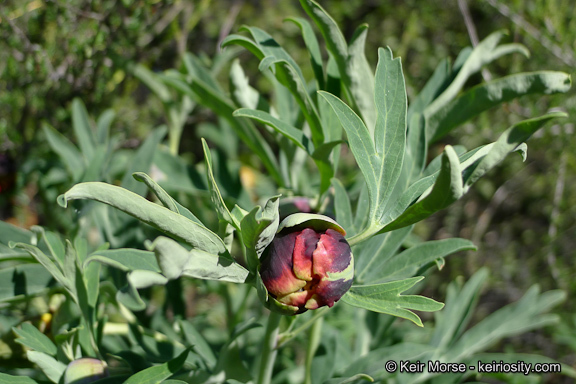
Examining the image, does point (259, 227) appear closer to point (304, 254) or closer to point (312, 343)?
point (304, 254)

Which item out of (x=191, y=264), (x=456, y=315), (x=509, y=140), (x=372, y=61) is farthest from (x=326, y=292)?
(x=372, y=61)

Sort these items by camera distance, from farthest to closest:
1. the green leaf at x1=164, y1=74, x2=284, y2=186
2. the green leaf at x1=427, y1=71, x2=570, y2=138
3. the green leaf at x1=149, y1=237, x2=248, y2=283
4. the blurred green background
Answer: the blurred green background < the green leaf at x1=164, y1=74, x2=284, y2=186 < the green leaf at x1=427, y1=71, x2=570, y2=138 < the green leaf at x1=149, y1=237, x2=248, y2=283

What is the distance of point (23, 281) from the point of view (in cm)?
78

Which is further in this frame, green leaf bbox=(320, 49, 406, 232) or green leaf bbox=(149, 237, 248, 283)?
green leaf bbox=(320, 49, 406, 232)

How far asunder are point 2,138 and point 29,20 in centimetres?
36

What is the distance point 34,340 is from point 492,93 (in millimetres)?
807

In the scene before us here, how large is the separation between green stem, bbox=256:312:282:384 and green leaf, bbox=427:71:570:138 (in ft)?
1.38

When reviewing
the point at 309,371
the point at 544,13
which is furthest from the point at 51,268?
the point at 544,13

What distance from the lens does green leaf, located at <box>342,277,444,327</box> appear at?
0.53 m

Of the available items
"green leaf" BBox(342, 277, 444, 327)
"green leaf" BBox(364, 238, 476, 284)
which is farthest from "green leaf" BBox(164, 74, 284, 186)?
"green leaf" BBox(342, 277, 444, 327)

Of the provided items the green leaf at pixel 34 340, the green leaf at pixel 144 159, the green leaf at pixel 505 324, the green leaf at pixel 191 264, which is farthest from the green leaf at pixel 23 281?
the green leaf at pixel 505 324

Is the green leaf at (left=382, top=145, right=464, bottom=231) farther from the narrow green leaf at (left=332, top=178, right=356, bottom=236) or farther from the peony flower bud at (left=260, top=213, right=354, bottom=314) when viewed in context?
the narrow green leaf at (left=332, top=178, right=356, bottom=236)

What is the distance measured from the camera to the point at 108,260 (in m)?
0.52

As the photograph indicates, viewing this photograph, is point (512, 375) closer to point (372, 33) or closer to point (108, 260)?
point (108, 260)
